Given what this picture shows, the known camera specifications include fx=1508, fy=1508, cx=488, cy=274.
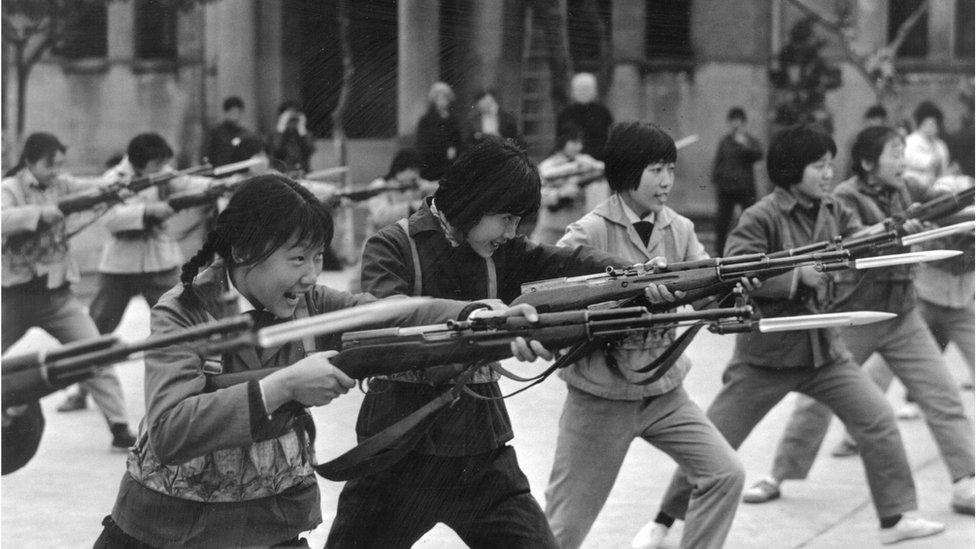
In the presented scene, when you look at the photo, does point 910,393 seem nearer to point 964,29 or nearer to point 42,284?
point 42,284

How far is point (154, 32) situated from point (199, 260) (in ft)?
36.0

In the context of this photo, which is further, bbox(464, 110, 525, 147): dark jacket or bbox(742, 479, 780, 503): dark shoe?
bbox(464, 110, 525, 147): dark jacket

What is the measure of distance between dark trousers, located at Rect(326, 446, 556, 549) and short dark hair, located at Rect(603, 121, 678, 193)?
4.09 feet

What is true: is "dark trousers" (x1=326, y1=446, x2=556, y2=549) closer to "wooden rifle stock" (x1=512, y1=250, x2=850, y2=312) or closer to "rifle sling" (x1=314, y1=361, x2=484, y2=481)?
"rifle sling" (x1=314, y1=361, x2=484, y2=481)

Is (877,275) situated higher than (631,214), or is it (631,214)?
(631,214)

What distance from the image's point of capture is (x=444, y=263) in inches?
149

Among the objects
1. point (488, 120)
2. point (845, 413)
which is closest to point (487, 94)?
point (488, 120)

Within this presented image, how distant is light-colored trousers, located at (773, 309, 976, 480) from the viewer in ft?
19.4

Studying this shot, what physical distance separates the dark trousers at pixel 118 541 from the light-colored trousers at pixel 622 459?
1426 mm

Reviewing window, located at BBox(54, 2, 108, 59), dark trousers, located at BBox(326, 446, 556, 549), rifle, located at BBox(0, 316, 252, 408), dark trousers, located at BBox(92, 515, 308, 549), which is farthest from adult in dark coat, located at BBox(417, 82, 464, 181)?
rifle, located at BBox(0, 316, 252, 408)

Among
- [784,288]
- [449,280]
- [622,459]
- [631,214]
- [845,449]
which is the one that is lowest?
[845,449]

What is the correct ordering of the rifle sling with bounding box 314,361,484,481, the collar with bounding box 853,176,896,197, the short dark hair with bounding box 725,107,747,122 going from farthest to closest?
the short dark hair with bounding box 725,107,747,122
the collar with bounding box 853,176,896,197
the rifle sling with bounding box 314,361,484,481

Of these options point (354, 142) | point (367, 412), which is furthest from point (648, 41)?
point (367, 412)

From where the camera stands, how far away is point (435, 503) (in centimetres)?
360
